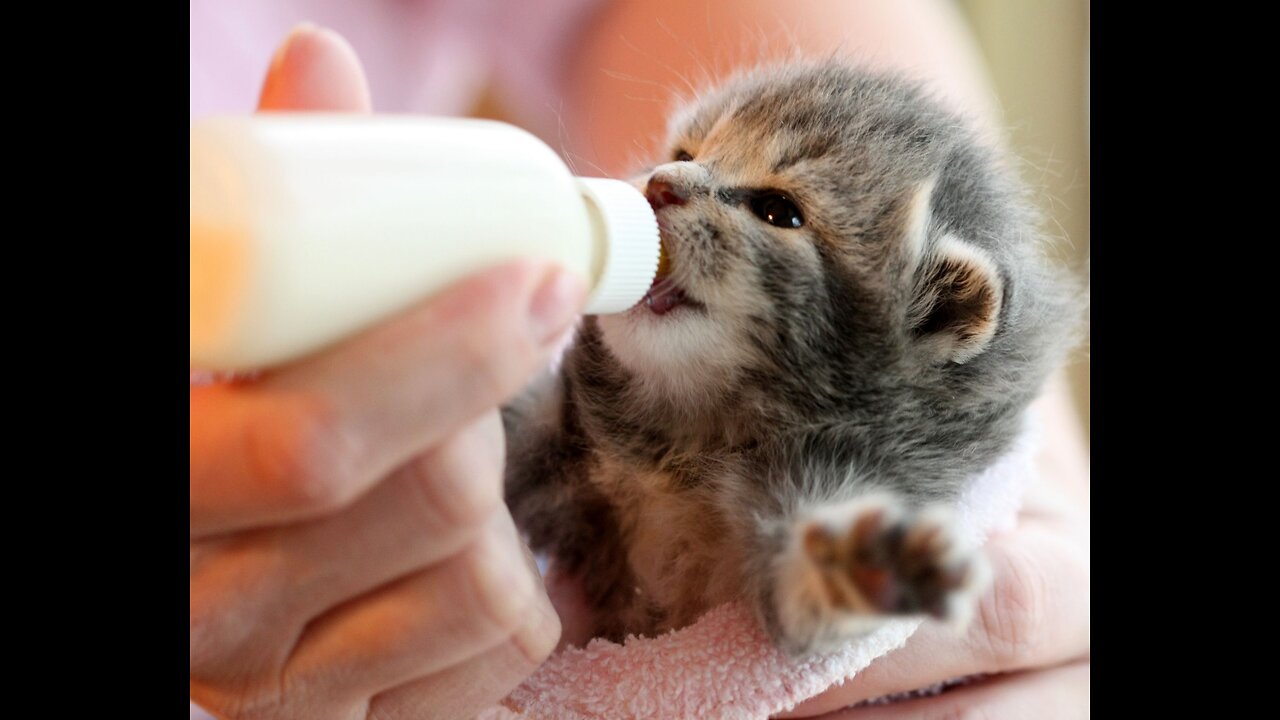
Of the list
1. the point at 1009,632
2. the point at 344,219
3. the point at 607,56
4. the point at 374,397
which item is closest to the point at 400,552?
the point at 374,397

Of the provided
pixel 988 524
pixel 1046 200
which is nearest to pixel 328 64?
pixel 988 524

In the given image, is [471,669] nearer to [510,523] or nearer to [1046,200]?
[510,523]

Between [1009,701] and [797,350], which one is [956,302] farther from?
[1009,701]

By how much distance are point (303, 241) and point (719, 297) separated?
552 millimetres

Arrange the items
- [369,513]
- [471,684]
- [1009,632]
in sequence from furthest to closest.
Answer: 1. [1009,632]
2. [471,684]
3. [369,513]

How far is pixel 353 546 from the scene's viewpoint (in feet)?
2.67

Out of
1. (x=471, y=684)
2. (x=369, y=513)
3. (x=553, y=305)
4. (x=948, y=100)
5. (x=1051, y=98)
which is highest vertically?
(x=1051, y=98)

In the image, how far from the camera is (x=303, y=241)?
2.01ft

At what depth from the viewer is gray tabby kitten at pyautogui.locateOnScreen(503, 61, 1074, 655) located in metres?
1.07

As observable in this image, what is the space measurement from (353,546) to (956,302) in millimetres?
731

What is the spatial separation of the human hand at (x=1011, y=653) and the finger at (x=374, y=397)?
2.35 feet

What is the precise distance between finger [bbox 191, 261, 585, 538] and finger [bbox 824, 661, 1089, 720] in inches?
31.8

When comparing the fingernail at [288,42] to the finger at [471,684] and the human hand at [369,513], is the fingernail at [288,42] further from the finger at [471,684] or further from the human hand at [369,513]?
the finger at [471,684]

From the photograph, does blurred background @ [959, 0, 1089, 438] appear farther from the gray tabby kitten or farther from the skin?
the skin
